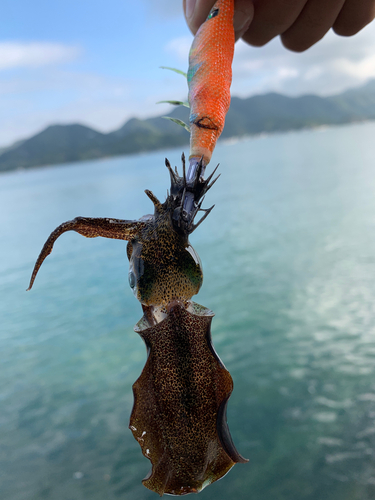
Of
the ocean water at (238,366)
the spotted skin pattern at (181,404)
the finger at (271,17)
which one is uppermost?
the finger at (271,17)

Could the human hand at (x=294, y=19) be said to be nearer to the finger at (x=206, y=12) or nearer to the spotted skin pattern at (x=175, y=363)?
the finger at (x=206, y=12)

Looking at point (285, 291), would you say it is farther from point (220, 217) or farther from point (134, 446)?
point (220, 217)

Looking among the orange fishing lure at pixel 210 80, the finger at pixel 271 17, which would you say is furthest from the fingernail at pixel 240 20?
the orange fishing lure at pixel 210 80

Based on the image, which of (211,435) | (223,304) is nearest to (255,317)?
(223,304)

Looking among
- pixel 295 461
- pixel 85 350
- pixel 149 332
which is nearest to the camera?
pixel 149 332

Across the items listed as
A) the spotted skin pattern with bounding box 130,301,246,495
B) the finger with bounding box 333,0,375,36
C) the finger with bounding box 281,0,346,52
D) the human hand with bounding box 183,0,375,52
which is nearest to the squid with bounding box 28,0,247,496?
the spotted skin pattern with bounding box 130,301,246,495

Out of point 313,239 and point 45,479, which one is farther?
point 313,239

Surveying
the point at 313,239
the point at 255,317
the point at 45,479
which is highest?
the point at 313,239
